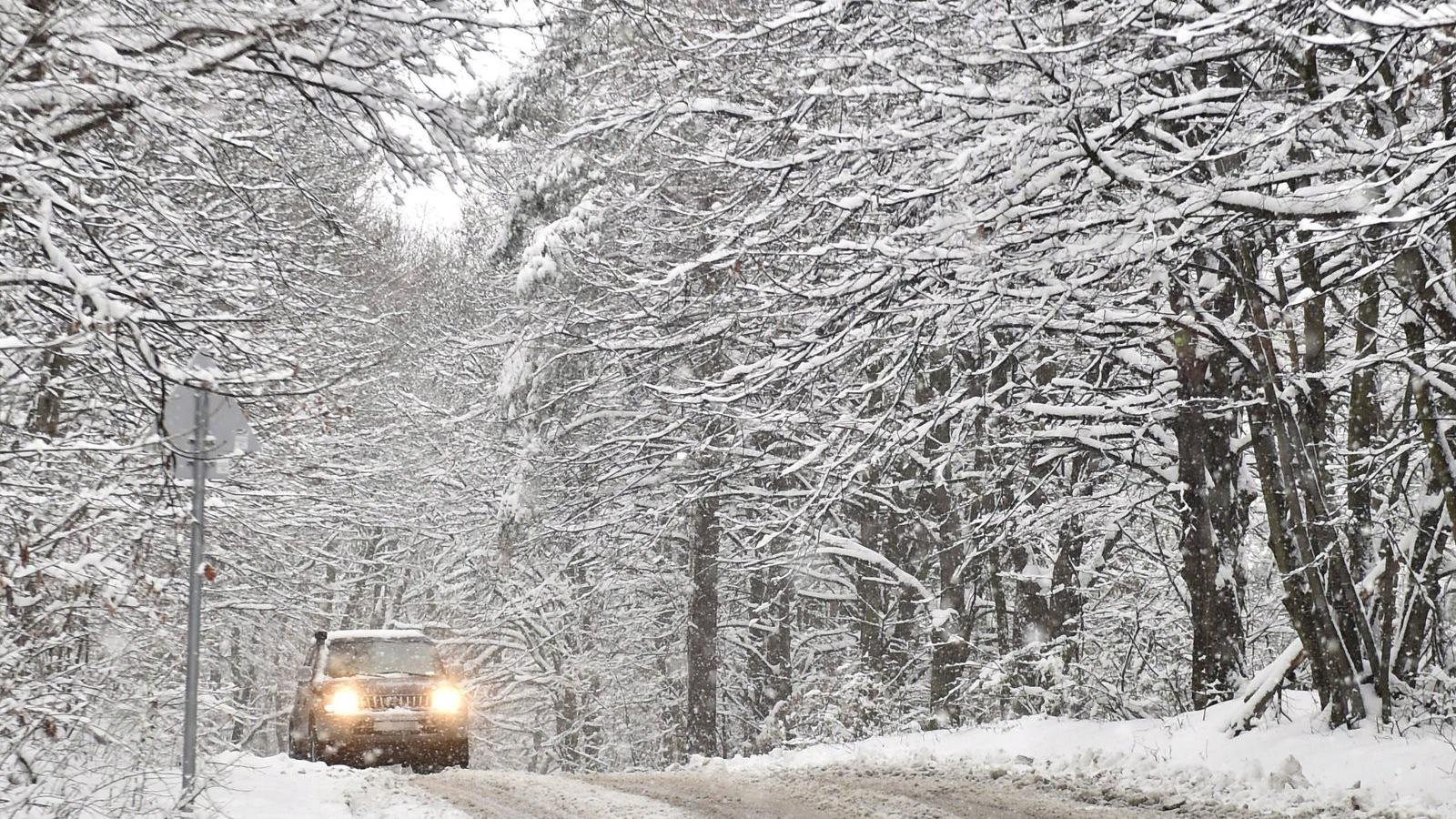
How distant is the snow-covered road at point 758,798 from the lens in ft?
28.9

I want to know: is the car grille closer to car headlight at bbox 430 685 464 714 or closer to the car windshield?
car headlight at bbox 430 685 464 714

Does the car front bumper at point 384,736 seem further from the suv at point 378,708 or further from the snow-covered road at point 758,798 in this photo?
the snow-covered road at point 758,798

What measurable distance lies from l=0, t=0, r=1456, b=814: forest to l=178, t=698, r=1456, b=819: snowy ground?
0.74 metres

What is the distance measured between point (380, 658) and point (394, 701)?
1.25 m

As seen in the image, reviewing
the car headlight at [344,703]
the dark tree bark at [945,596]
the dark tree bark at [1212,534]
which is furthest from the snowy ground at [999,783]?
the dark tree bark at [945,596]

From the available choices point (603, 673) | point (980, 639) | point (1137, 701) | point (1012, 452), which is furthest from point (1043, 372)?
point (603, 673)

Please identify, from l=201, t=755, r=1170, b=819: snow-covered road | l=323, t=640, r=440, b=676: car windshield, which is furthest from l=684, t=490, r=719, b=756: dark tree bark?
l=201, t=755, r=1170, b=819: snow-covered road

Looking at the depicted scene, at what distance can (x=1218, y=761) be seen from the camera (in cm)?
930

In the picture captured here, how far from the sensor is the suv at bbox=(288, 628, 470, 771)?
14.6 m

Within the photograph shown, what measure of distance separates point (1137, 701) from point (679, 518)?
8.40 metres

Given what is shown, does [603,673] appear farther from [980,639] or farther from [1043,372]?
[1043,372]

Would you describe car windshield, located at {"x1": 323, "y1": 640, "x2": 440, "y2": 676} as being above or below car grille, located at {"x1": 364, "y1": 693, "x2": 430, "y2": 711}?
above

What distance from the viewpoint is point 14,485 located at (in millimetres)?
8656

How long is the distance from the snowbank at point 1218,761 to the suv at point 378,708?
4615mm
